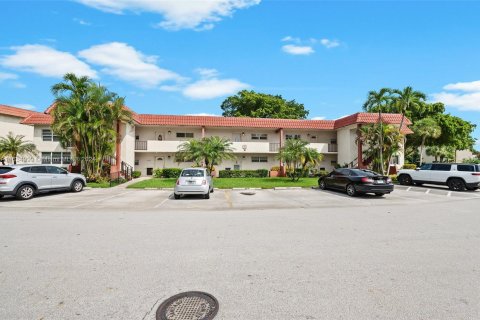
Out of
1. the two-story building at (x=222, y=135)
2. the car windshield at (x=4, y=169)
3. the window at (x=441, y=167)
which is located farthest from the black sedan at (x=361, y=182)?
the car windshield at (x=4, y=169)

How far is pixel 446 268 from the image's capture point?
14.6ft

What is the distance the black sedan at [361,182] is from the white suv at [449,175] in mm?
6334

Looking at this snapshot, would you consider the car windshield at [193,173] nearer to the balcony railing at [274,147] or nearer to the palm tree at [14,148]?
the balcony railing at [274,147]

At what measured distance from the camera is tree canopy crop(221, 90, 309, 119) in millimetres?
46231

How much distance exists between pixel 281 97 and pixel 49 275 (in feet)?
165

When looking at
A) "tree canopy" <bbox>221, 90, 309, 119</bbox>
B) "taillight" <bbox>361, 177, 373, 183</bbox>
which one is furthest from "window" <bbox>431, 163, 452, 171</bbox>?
"tree canopy" <bbox>221, 90, 309, 119</bbox>

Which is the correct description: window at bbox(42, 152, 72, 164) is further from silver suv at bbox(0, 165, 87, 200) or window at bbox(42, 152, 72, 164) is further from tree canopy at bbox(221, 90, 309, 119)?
tree canopy at bbox(221, 90, 309, 119)

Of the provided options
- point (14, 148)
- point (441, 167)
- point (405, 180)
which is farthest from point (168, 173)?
point (441, 167)

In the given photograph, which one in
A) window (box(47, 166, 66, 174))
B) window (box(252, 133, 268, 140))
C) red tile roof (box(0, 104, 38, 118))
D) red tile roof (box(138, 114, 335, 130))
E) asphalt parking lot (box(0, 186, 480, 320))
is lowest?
asphalt parking lot (box(0, 186, 480, 320))

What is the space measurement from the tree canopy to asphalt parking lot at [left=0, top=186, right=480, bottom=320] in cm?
3870

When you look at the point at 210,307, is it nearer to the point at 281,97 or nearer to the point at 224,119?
the point at 224,119

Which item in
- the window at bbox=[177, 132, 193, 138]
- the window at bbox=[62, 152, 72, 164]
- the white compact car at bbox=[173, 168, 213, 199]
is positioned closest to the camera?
the white compact car at bbox=[173, 168, 213, 199]

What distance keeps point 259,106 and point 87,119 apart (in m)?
30.7

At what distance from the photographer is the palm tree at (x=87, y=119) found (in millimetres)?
20141
